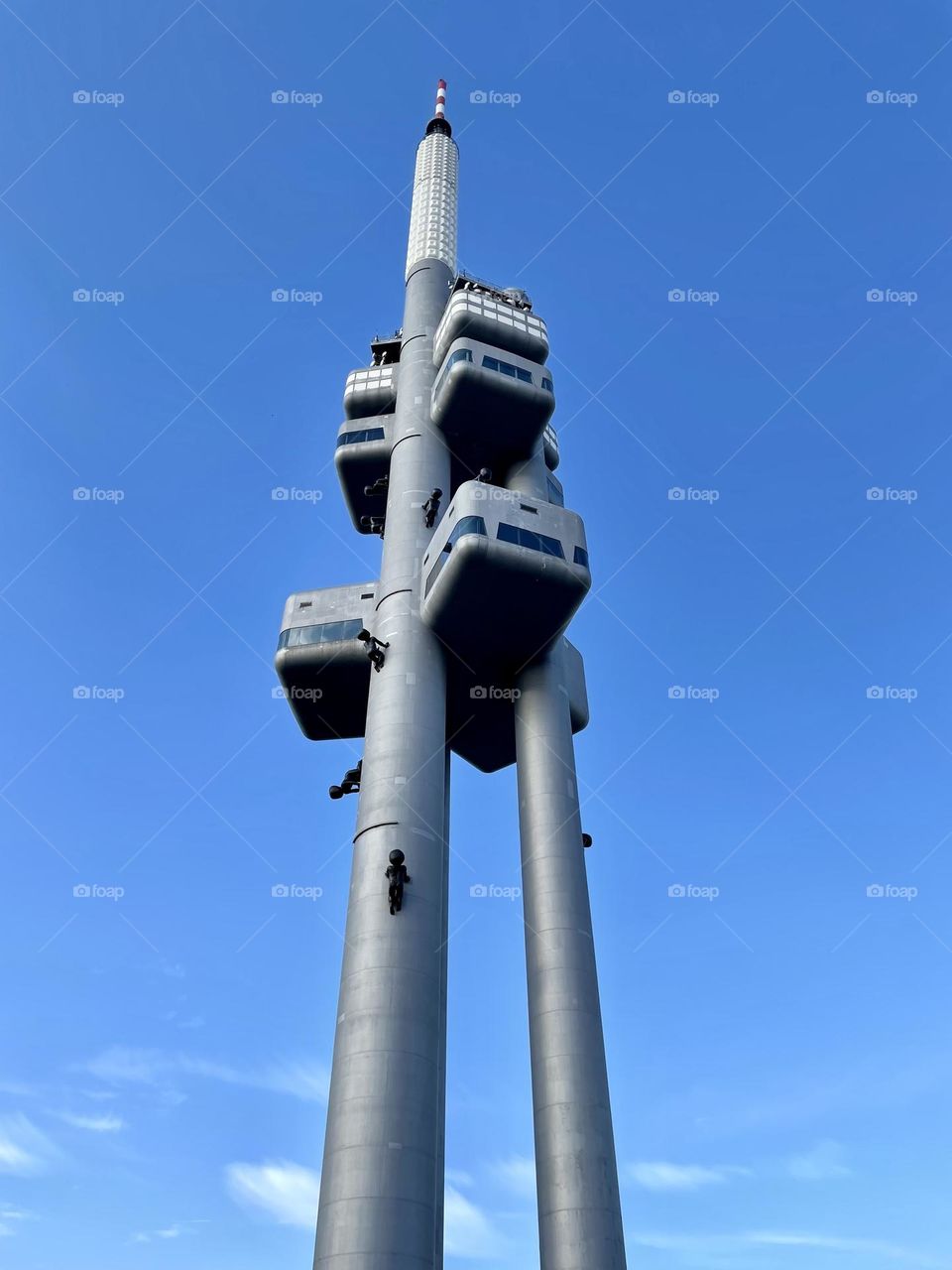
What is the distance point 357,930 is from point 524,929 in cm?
625

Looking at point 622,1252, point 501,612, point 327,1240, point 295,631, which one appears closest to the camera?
point 327,1240

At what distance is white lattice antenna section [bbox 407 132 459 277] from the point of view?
59875 millimetres

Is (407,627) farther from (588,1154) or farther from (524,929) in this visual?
(588,1154)

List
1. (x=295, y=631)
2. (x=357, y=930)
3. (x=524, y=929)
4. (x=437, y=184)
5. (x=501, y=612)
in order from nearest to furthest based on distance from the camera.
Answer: (x=357, y=930) < (x=524, y=929) < (x=501, y=612) < (x=295, y=631) < (x=437, y=184)

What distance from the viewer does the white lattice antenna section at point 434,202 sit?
59.9m

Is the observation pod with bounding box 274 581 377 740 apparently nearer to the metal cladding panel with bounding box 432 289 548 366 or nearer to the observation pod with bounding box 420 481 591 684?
the observation pod with bounding box 420 481 591 684

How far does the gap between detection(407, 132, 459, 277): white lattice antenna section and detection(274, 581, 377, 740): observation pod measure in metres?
26.5

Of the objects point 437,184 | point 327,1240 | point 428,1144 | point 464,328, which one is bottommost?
point 327,1240

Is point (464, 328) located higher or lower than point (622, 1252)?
higher

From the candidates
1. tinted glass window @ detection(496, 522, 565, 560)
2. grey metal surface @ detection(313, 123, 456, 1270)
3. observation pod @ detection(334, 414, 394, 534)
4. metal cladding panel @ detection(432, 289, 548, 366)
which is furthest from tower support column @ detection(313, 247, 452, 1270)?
metal cladding panel @ detection(432, 289, 548, 366)

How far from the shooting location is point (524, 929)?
34.3m

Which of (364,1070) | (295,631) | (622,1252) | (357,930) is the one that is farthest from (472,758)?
(622,1252)

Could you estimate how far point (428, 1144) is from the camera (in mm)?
27922

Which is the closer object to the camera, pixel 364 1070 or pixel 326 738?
pixel 364 1070
